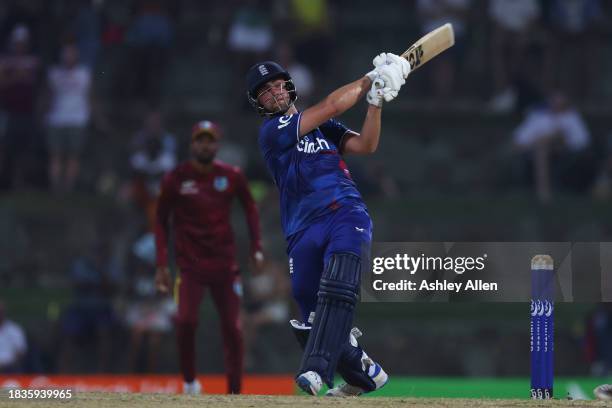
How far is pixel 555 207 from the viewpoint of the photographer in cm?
1819

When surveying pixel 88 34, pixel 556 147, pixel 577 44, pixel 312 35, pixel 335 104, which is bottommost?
pixel 335 104

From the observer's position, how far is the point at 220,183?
487 inches

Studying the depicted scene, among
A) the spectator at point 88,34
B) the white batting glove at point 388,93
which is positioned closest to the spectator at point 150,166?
the spectator at point 88,34

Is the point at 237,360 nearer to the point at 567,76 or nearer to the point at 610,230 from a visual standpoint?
the point at 610,230

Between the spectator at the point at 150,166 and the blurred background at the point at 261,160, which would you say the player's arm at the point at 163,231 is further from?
the spectator at the point at 150,166

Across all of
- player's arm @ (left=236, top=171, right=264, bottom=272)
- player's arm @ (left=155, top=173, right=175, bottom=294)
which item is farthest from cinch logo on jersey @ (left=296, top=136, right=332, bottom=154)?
player's arm @ (left=155, top=173, right=175, bottom=294)

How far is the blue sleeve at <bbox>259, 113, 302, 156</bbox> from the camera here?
8812mm

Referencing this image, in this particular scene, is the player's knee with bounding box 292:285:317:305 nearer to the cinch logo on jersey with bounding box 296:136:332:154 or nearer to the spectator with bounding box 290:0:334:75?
the cinch logo on jersey with bounding box 296:136:332:154

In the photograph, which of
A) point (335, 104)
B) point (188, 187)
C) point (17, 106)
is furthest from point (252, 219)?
point (17, 106)

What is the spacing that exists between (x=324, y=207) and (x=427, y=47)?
1268mm

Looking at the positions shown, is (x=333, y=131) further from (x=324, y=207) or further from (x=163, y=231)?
(x=163, y=231)

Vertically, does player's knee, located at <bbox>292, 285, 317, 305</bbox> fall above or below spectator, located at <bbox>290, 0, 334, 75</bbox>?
below

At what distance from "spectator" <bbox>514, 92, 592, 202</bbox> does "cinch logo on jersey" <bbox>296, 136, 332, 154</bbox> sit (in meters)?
9.64

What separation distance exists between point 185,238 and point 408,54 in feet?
12.8
